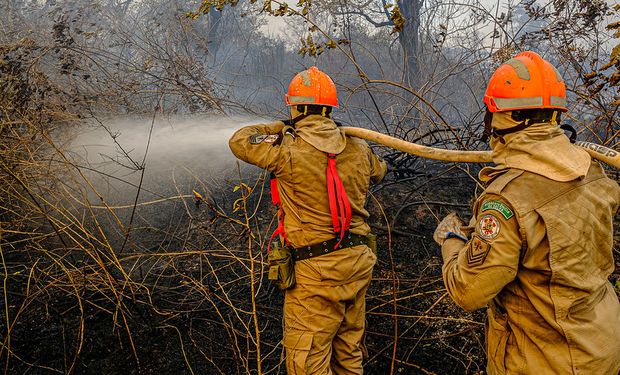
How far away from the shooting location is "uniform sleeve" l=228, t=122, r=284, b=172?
2.46m

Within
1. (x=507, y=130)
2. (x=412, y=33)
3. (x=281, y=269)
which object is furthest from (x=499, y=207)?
(x=412, y=33)

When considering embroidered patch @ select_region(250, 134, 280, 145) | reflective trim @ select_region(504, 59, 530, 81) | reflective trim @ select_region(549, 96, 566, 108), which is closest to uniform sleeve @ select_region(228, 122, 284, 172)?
embroidered patch @ select_region(250, 134, 280, 145)

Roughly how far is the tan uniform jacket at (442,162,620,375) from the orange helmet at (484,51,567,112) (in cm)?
30

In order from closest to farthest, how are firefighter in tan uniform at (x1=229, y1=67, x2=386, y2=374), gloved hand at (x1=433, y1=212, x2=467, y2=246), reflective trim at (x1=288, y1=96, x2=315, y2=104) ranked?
gloved hand at (x1=433, y1=212, x2=467, y2=246) → firefighter in tan uniform at (x1=229, y1=67, x2=386, y2=374) → reflective trim at (x1=288, y1=96, x2=315, y2=104)

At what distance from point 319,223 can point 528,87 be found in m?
1.42

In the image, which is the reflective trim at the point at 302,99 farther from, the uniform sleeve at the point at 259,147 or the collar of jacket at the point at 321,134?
the uniform sleeve at the point at 259,147

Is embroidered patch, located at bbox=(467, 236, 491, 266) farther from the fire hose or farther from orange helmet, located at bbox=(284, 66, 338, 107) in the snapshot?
orange helmet, located at bbox=(284, 66, 338, 107)

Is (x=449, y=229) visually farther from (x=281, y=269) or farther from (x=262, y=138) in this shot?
(x=262, y=138)

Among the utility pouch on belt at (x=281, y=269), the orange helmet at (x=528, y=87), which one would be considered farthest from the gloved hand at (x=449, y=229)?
the utility pouch on belt at (x=281, y=269)

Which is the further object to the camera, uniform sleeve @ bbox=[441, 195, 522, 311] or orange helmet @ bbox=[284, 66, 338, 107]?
orange helmet @ bbox=[284, 66, 338, 107]

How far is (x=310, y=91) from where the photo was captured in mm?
2613

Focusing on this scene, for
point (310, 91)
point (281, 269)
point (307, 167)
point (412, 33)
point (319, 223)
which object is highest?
point (412, 33)

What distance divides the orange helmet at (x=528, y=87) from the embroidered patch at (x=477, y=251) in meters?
0.58

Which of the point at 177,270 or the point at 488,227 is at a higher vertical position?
the point at 488,227
